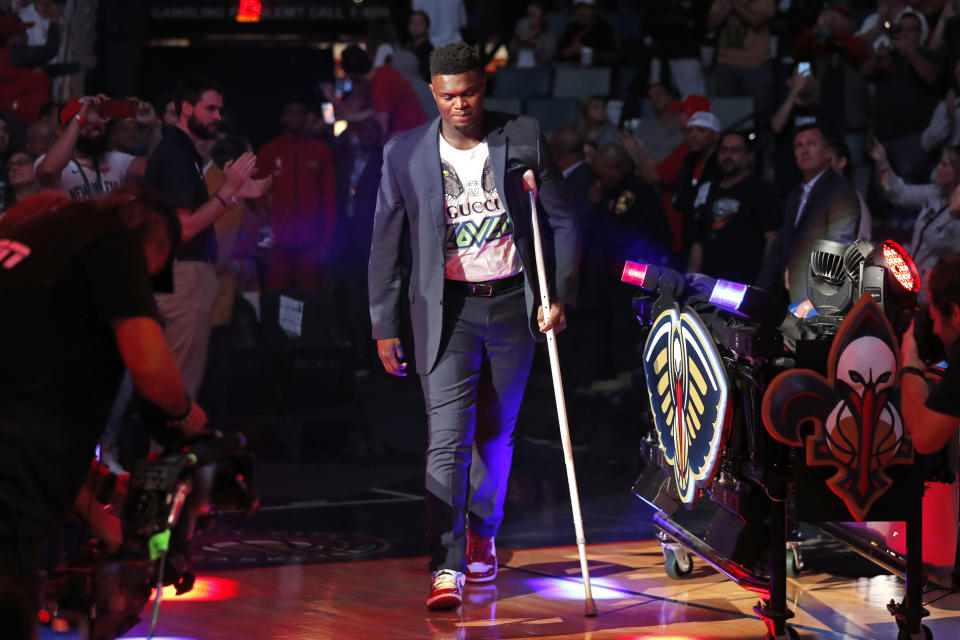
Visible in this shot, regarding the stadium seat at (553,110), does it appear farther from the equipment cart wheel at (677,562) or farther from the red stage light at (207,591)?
the red stage light at (207,591)

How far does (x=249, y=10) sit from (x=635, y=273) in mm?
10249

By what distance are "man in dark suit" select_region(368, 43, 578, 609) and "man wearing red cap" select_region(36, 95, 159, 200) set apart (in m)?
2.77

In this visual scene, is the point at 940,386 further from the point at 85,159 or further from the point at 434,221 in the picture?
the point at 85,159

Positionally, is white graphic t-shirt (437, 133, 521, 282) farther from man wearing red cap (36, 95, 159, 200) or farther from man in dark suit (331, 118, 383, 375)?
man in dark suit (331, 118, 383, 375)

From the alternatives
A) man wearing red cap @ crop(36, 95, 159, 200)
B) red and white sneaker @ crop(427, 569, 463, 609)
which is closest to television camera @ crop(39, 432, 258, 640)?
red and white sneaker @ crop(427, 569, 463, 609)

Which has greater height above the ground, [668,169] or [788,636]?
[668,169]

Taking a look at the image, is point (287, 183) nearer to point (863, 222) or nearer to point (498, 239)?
point (863, 222)

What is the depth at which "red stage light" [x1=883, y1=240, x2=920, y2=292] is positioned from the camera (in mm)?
4562

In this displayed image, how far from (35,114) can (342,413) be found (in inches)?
172

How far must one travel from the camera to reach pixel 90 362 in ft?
11.4

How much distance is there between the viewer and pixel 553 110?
1472cm

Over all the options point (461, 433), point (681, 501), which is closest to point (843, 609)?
point (681, 501)

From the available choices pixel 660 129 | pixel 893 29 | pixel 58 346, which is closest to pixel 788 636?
→ pixel 58 346

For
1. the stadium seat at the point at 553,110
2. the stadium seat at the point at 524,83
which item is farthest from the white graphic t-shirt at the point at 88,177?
the stadium seat at the point at 524,83
